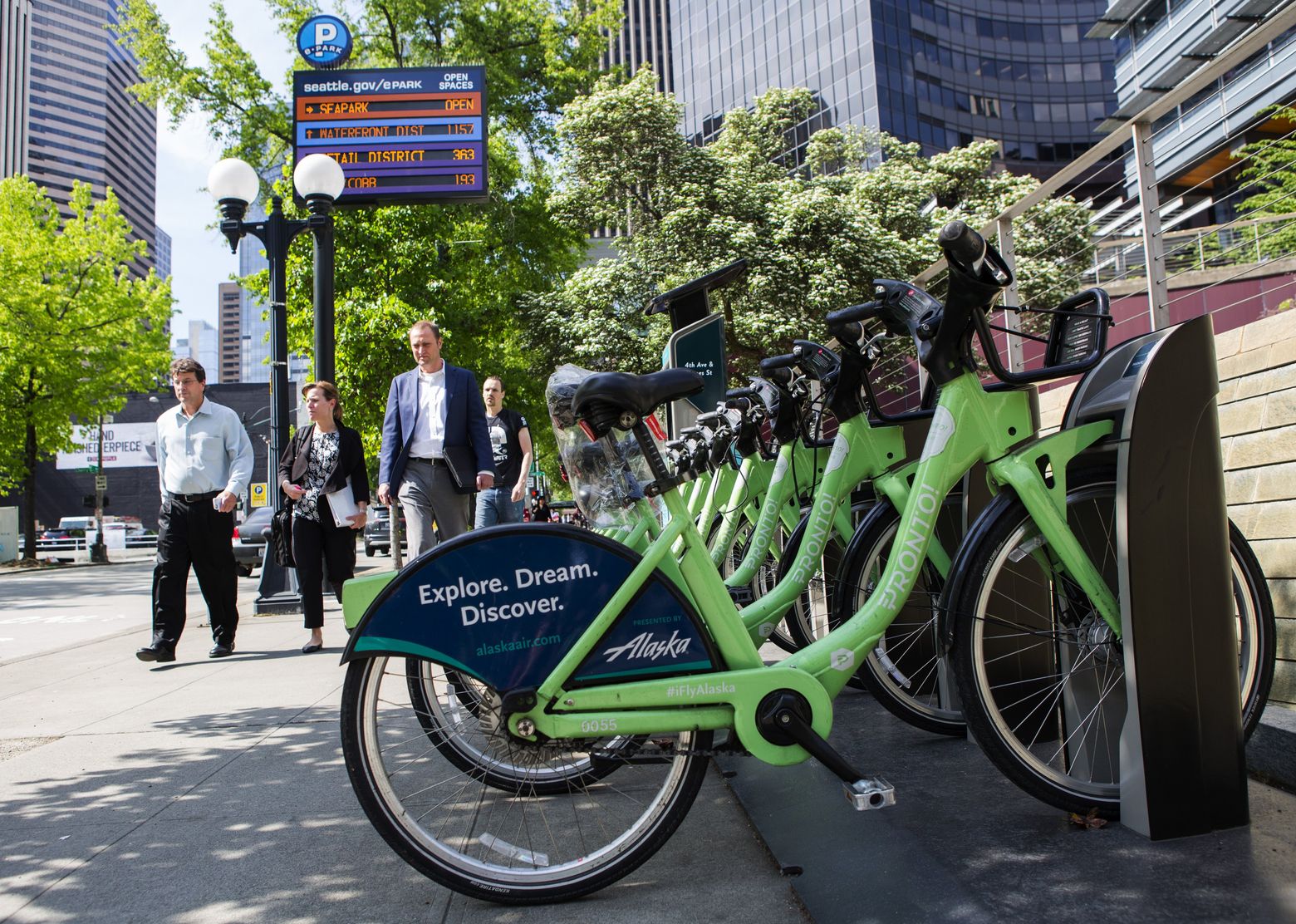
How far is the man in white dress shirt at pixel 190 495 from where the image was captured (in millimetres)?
6270

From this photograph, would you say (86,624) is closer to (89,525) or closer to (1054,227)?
(1054,227)

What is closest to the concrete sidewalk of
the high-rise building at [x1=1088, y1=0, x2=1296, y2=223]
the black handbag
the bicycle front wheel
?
the bicycle front wheel

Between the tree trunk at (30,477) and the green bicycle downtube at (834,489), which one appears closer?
the green bicycle downtube at (834,489)

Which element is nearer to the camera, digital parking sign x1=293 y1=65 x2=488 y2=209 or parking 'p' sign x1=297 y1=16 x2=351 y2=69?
digital parking sign x1=293 y1=65 x2=488 y2=209

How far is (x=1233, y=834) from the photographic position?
236 centimetres

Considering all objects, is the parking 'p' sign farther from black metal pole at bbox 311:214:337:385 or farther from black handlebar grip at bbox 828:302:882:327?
black handlebar grip at bbox 828:302:882:327

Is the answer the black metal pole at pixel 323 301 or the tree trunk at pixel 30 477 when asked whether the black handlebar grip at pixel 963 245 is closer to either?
the black metal pole at pixel 323 301

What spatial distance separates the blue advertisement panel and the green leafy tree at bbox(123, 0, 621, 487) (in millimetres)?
16962

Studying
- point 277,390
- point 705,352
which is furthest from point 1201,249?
point 277,390

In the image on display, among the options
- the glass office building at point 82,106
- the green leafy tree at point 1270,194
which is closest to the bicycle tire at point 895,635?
the green leafy tree at point 1270,194

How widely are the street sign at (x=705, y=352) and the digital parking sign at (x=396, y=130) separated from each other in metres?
9.77

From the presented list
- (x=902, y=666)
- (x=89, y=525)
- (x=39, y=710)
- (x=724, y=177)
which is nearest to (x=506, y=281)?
(x=724, y=177)

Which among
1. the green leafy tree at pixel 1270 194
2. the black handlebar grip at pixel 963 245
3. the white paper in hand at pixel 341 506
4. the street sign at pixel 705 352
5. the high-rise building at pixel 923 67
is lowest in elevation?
the white paper in hand at pixel 341 506

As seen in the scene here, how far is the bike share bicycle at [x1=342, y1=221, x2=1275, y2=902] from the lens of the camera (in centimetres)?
228
